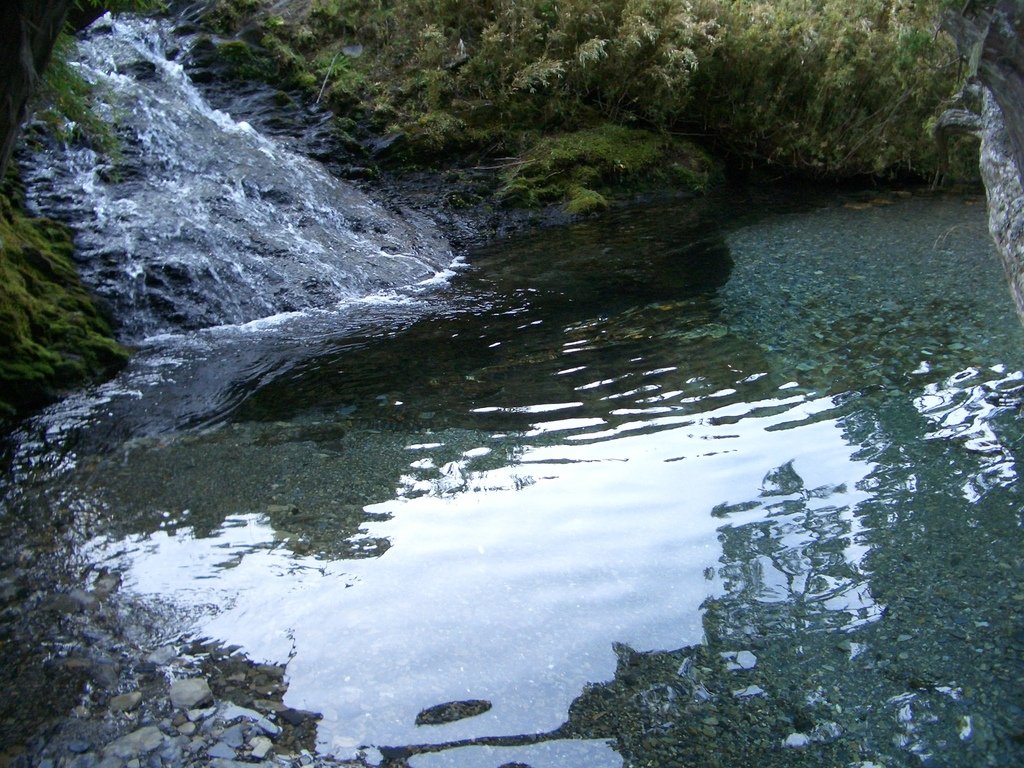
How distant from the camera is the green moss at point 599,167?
537 inches

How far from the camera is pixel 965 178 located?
47.0 feet

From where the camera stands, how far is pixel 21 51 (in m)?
3.13

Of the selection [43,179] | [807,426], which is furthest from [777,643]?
[43,179]

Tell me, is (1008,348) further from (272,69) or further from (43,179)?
(272,69)

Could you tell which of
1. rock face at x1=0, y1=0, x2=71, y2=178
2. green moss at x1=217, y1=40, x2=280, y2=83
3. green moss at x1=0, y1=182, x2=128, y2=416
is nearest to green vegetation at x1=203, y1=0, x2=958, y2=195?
green moss at x1=217, y1=40, x2=280, y2=83

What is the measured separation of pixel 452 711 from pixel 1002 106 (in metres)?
4.05

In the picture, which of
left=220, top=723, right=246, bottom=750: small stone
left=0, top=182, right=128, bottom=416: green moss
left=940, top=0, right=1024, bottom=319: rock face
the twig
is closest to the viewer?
left=220, top=723, right=246, bottom=750: small stone

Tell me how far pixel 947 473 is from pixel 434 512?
2.99 meters

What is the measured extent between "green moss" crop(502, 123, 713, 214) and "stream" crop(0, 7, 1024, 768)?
13.7ft

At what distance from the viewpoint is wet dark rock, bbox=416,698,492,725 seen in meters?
3.30

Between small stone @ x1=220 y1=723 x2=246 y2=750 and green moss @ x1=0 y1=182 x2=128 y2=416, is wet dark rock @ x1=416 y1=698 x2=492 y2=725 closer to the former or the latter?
small stone @ x1=220 y1=723 x2=246 y2=750

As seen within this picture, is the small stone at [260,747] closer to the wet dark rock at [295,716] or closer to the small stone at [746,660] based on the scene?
the wet dark rock at [295,716]

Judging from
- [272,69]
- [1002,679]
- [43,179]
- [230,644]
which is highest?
[272,69]

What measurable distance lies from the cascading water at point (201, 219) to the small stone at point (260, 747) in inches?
245
